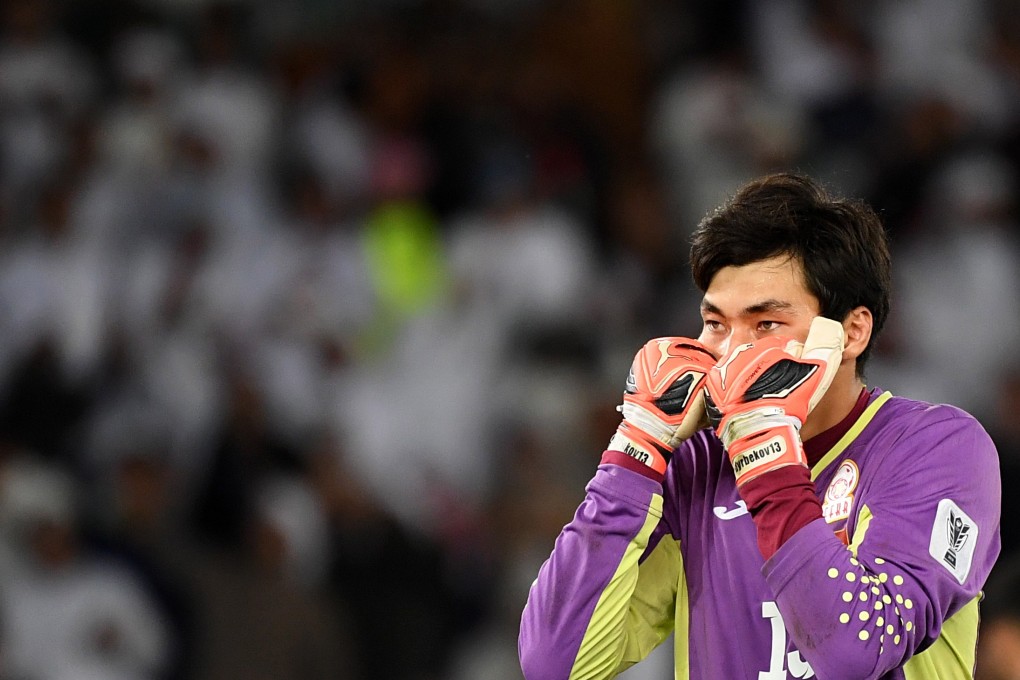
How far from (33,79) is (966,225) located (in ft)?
16.7

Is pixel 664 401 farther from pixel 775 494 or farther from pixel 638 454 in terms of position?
pixel 775 494

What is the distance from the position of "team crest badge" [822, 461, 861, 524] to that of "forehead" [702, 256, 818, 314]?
29cm

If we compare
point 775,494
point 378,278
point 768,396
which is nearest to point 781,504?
point 775,494

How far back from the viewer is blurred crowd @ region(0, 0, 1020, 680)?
6828mm

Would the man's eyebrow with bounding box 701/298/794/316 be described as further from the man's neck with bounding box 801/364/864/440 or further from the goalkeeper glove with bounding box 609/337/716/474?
the man's neck with bounding box 801/364/864/440

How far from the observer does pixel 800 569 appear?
95.0 inches

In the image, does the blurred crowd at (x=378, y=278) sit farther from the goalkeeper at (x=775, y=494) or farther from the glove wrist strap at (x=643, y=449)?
the glove wrist strap at (x=643, y=449)

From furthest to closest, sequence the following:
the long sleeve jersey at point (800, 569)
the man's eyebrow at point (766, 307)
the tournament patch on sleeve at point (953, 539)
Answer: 1. the man's eyebrow at point (766, 307)
2. the tournament patch on sleeve at point (953, 539)
3. the long sleeve jersey at point (800, 569)

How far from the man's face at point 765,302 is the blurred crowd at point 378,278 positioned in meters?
3.79

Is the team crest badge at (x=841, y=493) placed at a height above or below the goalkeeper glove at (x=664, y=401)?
below

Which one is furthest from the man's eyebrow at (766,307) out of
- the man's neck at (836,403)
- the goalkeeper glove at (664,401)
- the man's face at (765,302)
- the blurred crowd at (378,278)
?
the blurred crowd at (378,278)

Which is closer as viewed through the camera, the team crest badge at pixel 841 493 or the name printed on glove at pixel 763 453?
the name printed on glove at pixel 763 453

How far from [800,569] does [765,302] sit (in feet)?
1.62

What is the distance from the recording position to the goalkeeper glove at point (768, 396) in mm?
2512
